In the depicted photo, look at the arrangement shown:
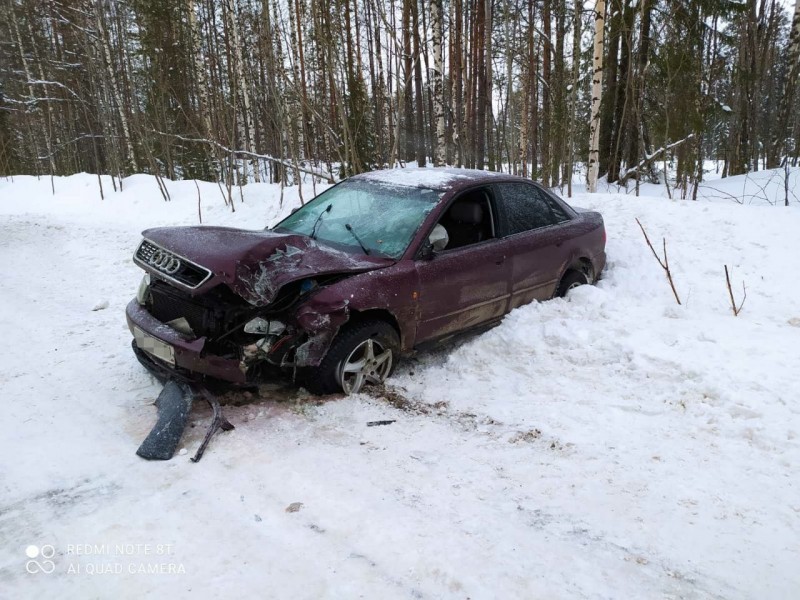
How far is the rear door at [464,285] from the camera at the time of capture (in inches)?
158

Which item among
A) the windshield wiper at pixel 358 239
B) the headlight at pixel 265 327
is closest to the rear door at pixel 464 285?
the windshield wiper at pixel 358 239

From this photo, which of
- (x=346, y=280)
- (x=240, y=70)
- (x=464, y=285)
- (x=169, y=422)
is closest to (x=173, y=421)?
(x=169, y=422)

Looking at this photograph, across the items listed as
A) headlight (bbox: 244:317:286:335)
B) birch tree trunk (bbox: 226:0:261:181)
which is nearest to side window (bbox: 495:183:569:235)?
headlight (bbox: 244:317:286:335)

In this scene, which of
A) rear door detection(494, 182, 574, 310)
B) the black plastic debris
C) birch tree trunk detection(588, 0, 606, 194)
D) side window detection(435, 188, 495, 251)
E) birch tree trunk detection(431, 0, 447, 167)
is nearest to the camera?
the black plastic debris

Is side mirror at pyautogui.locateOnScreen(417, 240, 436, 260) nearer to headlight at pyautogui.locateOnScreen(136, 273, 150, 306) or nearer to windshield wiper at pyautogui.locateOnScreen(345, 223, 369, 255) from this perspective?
windshield wiper at pyautogui.locateOnScreen(345, 223, 369, 255)

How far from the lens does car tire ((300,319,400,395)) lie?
11.5 ft

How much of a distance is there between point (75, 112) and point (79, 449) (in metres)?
29.5

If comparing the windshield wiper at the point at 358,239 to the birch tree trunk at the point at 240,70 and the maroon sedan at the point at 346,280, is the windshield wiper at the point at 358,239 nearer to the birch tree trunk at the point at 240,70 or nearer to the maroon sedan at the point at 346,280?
the maroon sedan at the point at 346,280

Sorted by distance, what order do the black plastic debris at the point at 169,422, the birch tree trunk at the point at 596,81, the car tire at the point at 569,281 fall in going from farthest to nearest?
1. the birch tree trunk at the point at 596,81
2. the car tire at the point at 569,281
3. the black plastic debris at the point at 169,422

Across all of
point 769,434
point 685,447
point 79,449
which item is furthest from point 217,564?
point 769,434

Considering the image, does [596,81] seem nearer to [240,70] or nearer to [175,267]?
[175,267]

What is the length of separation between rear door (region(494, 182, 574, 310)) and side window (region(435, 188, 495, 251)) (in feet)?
0.52

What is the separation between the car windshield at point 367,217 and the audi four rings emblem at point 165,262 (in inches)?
49.6

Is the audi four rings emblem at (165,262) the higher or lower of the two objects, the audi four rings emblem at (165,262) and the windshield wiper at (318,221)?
the lower
